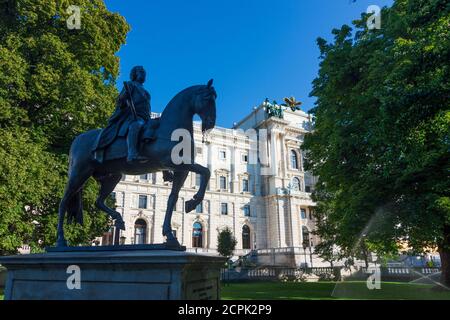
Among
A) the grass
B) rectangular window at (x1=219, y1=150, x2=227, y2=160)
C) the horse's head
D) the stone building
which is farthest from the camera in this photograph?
rectangular window at (x1=219, y1=150, x2=227, y2=160)

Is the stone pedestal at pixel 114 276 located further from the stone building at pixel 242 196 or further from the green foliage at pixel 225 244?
the stone building at pixel 242 196

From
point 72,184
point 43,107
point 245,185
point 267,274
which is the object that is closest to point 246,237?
point 245,185

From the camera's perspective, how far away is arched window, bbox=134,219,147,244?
149 feet

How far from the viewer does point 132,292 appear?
5.21m

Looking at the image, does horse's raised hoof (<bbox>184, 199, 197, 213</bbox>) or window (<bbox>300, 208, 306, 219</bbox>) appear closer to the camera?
horse's raised hoof (<bbox>184, 199, 197, 213</bbox>)

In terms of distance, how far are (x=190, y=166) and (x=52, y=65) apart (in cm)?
1438

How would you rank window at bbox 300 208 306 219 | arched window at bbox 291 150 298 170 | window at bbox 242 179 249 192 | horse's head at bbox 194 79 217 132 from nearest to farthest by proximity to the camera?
horse's head at bbox 194 79 217 132 < window at bbox 300 208 306 219 < window at bbox 242 179 249 192 < arched window at bbox 291 150 298 170

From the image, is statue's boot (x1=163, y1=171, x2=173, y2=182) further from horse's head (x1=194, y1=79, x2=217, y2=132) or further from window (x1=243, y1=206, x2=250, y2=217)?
window (x1=243, y1=206, x2=250, y2=217)

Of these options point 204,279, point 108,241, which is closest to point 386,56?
point 204,279

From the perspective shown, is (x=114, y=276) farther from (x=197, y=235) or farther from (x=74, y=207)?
(x=197, y=235)

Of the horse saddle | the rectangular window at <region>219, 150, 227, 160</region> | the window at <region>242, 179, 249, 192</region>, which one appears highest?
the rectangular window at <region>219, 150, 227, 160</region>

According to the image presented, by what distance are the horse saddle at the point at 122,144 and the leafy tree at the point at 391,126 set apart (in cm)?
762

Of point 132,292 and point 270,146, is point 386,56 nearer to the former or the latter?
point 132,292

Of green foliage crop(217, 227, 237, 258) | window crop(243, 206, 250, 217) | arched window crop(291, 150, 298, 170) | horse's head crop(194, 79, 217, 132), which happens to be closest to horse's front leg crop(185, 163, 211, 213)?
horse's head crop(194, 79, 217, 132)
